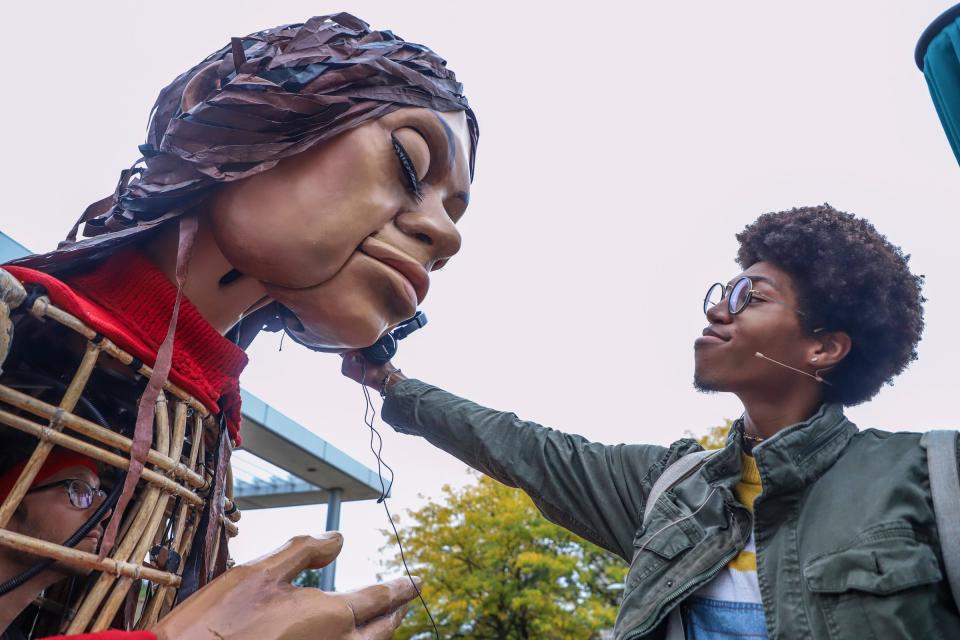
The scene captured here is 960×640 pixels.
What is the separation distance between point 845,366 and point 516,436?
3.77 feet

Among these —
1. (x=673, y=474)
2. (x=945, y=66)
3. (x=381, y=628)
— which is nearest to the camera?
(x=381, y=628)

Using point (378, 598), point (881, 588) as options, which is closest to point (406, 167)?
point (378, 598)

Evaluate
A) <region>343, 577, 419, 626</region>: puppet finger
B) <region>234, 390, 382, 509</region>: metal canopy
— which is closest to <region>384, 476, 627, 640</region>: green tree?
<region>234, 390, 382, 509</region>: metal canopy

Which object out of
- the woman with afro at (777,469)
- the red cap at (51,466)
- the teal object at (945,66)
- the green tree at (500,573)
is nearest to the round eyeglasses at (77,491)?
the red cap at (51,466)

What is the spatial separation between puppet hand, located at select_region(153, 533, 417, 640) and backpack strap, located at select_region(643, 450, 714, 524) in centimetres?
111

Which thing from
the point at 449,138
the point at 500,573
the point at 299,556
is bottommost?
the point at 299,556

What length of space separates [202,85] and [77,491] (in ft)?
2.84

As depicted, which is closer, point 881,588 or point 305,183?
point 305,183

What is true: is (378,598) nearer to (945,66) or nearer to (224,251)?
(224,251)

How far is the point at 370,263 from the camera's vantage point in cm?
144

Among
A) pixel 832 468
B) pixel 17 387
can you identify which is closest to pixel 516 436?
pixel 832 468

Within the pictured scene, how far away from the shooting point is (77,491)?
122 cm

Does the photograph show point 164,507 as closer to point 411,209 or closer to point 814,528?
point 411,209

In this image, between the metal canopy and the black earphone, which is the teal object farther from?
the metal canopy
